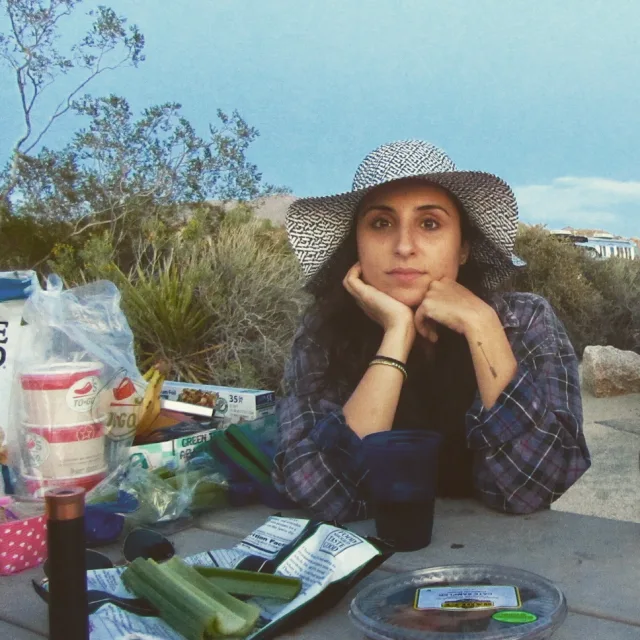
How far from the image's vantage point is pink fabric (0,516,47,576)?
53.9 inches

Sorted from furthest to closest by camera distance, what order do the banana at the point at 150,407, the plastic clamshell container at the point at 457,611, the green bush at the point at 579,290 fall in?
the green bush at the point at 579,290 → the banana at the point at 150,407 → the plastic clamshell container at the point at 457,611

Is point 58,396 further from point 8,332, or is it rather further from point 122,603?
point 122,603

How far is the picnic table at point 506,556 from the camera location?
3.51 ft

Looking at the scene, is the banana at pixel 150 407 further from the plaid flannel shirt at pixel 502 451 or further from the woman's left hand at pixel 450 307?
the woman's left hand at pixel 450 307

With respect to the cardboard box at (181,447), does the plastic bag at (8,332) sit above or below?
above

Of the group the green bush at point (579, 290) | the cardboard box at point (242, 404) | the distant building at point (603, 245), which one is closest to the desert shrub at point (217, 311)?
the cardboard box at point (242, 404)

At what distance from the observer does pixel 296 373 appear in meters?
2.02

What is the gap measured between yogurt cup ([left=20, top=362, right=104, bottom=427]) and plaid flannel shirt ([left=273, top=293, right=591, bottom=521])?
461 millimetres

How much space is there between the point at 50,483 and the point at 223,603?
0.74 meters

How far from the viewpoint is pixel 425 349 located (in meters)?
2.06

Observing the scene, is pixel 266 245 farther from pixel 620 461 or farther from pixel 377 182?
pixel 377 182

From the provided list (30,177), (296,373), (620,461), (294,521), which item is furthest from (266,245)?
(30,177)

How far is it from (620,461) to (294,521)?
8.80 metres

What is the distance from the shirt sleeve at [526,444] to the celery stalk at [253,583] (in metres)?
0.68
